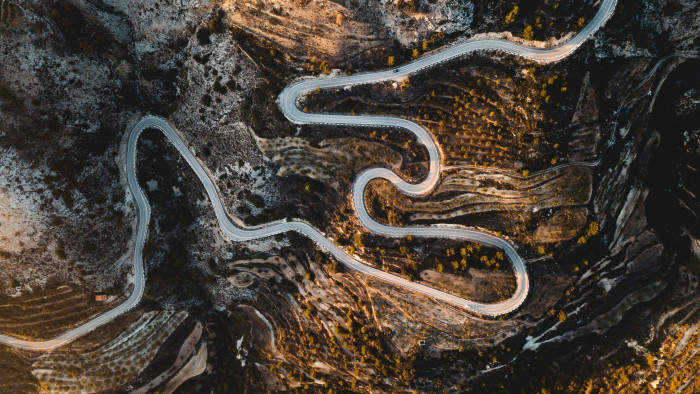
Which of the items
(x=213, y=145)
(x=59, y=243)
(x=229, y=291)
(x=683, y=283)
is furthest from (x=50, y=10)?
(x=683, y=283)

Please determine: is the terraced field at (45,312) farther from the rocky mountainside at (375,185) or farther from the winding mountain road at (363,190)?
the winding mountain road at (363,190)

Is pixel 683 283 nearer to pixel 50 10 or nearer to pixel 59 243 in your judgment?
pixel 59 243

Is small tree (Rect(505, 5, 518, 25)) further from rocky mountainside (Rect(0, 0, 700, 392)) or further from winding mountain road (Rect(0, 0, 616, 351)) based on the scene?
winding mountain road (Rect(0, 0, 616, 351))

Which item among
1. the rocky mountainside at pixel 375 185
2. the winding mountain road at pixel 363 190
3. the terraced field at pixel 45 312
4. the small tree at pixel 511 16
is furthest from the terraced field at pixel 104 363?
the small tree at pixel 511 16

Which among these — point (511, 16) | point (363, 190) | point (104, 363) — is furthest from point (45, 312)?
point (511, 16)

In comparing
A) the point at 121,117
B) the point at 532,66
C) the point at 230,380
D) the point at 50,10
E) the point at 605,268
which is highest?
the point at 50,10

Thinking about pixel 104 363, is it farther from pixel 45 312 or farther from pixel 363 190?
pixel 363 190

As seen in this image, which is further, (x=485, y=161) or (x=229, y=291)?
(x=229, y=291)
